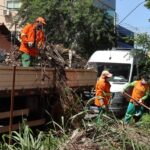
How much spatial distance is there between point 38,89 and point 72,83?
130 cm

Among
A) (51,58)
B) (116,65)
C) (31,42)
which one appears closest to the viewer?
(51,58)

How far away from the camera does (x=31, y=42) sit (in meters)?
11.7

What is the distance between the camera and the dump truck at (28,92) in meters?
9.41

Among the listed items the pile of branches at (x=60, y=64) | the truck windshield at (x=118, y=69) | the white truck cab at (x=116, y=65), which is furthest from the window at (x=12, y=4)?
the pile of branches at (x=60, y=64)

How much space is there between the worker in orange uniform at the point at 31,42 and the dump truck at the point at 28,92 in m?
0.77

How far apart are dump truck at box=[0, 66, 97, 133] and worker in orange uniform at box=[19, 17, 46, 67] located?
0.77 m

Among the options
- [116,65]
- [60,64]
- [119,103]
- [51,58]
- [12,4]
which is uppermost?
[12,4]

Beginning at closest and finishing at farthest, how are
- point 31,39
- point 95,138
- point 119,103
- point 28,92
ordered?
point 95,138, point 28,92, point 31,39, point 119,103

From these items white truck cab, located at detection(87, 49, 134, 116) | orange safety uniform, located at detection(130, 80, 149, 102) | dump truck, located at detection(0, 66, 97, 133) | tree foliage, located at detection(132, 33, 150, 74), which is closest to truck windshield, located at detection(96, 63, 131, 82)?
white truck cab, located at detection(87, 49, 134, 116)

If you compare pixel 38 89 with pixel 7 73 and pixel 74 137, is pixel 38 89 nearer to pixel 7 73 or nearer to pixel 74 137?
pixel 7 73

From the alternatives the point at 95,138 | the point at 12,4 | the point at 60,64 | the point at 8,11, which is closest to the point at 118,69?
the point at 60,64

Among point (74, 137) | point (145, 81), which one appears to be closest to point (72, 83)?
point (145, 81)

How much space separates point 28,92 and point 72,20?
26497mm

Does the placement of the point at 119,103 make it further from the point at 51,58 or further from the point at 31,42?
the point at 51,58
